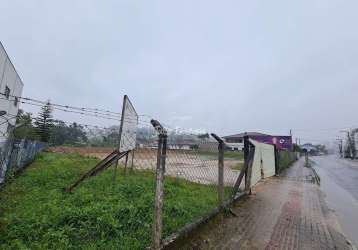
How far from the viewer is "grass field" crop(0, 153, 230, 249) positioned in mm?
3422

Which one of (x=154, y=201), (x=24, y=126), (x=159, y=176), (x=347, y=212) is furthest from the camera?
(x=24, y=126)

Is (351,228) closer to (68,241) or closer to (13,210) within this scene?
(68,241)

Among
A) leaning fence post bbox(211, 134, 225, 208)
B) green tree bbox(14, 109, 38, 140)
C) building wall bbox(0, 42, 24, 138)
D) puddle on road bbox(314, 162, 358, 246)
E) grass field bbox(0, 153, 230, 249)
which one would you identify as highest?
building wall bbox(0, 42, 24, 138)

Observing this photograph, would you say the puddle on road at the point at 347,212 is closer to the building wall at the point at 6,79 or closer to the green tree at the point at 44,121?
the green tree at the point at 44,121

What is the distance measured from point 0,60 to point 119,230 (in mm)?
12738

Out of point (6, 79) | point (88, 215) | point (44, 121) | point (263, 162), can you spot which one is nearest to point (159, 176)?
point (88, 215)

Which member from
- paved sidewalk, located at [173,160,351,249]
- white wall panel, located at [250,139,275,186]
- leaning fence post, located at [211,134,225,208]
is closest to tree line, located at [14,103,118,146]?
leaning fence post, located at [211,134,225,208]

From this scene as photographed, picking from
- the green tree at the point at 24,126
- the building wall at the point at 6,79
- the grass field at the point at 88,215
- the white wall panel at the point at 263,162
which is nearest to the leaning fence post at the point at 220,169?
the grass field at the point at 88,215

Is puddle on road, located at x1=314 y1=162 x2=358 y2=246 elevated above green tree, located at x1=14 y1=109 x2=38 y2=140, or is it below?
below

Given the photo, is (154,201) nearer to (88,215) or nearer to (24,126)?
(88,215)

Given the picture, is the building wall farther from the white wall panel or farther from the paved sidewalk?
the white wall panel

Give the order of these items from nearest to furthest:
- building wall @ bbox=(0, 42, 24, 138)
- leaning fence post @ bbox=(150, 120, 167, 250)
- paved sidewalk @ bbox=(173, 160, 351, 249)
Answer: leaning fence post @ bbox=(150, 120, 167, 250), paved sidewalk @ bbox=(173, 160, 351, 249), building wall @ bbox=(0, 42, 24, 138)

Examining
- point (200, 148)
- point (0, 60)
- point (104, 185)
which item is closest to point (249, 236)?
point (200, 148)

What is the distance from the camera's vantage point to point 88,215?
4.16 m
